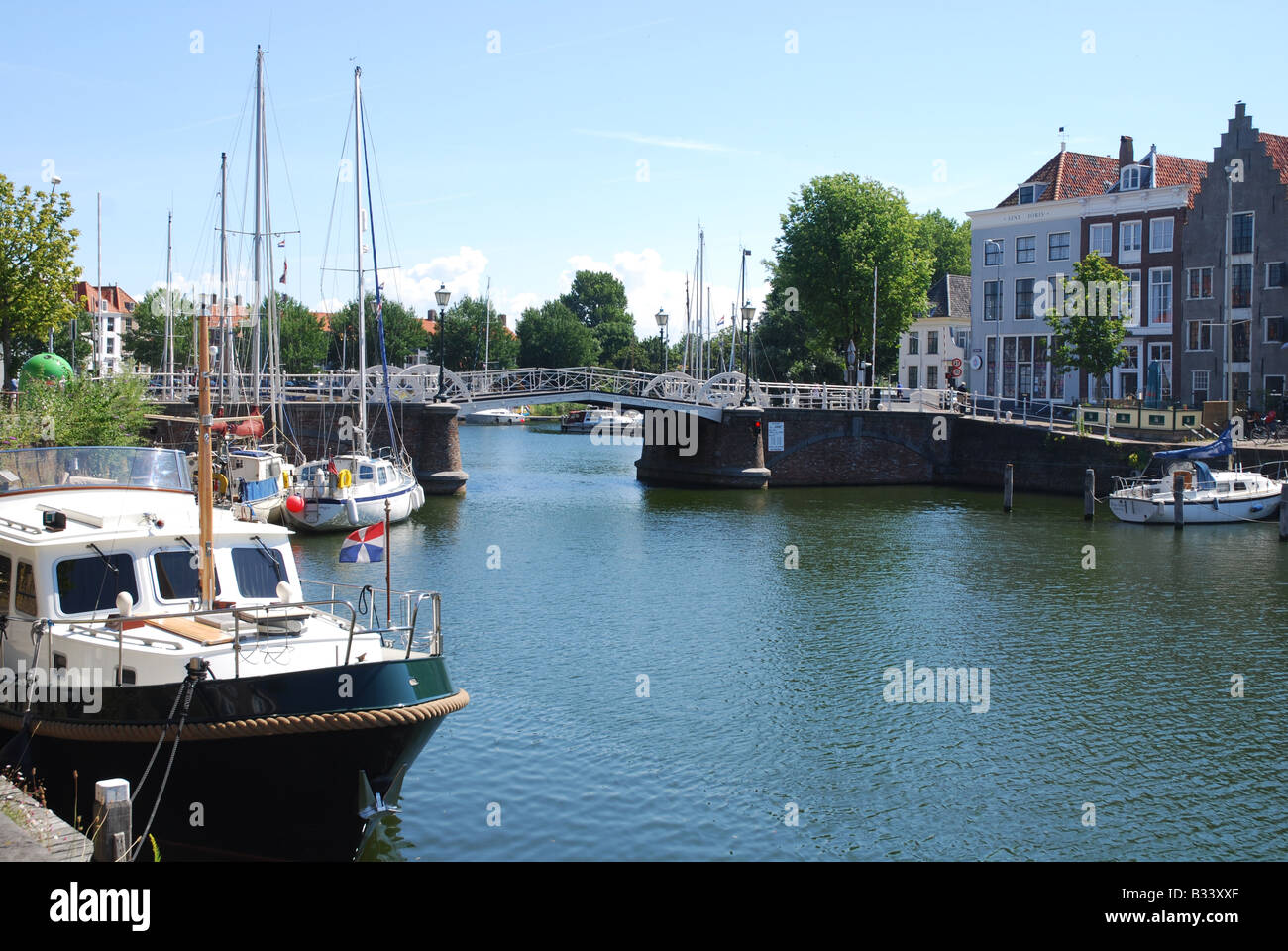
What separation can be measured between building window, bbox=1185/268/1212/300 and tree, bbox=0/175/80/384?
1949 inches

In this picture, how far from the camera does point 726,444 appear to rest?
57.0 metres

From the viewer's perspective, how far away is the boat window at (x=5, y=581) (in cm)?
1512

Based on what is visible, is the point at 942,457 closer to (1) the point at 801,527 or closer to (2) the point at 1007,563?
(1) the point at 801,527

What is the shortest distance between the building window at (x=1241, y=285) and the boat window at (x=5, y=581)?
181ft

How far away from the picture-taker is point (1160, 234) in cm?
6138

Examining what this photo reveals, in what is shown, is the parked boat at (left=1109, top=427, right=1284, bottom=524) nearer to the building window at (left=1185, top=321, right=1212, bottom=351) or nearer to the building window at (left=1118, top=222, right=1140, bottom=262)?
the building window at (left=1185, top=321, right=1212, bottom=351)

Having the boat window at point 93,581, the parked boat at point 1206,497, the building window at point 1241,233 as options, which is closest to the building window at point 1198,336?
the building window at point 1241,233

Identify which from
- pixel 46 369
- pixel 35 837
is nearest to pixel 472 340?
pixel 46 369

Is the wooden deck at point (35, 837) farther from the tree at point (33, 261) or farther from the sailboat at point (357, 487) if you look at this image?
the tree at point (33, 261)

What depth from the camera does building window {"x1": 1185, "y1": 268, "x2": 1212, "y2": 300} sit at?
58781 millimetres

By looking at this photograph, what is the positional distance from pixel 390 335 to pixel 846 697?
104333mm

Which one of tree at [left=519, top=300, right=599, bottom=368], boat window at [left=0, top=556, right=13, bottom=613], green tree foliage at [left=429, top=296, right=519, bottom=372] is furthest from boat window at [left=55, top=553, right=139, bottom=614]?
tree at [left=519, top=300, right=599, bottom=368]
